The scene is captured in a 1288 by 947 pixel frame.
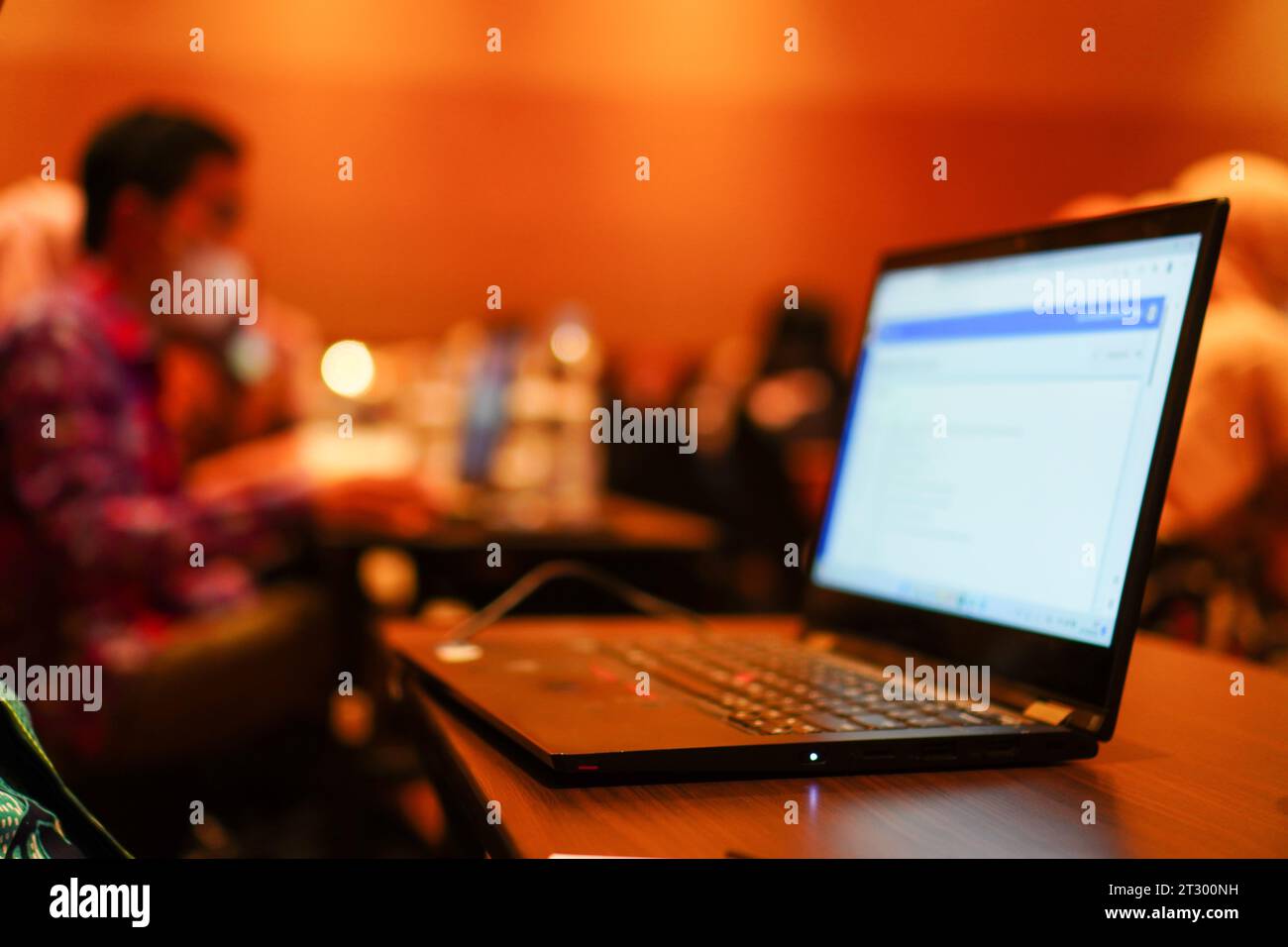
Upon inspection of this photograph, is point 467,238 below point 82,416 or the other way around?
the other way around

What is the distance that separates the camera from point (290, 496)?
6.72ft

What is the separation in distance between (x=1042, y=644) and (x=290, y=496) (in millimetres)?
1593

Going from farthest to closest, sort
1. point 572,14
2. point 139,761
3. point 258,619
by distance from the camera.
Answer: point 572,14
point 258,619
point 139,761

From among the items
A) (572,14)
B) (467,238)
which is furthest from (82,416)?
(467,238)

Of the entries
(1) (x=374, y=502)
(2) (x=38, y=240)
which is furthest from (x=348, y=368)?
(2) (x=38, y=240)

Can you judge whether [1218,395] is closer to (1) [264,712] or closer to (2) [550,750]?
(2) [550,750]

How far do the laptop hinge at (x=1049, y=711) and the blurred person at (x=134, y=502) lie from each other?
56.6 inches

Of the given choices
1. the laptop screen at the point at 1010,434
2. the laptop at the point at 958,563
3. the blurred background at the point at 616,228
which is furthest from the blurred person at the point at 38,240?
the laptop screen at the point at 1010,434

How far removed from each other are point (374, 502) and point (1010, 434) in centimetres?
151

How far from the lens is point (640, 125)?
462 centimetres

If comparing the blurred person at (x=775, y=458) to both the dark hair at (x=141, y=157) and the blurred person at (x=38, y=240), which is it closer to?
the dark hair at (x=141, y=157)

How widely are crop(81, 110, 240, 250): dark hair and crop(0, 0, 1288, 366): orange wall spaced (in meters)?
0.06

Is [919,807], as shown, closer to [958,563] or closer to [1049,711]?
[1049,711]

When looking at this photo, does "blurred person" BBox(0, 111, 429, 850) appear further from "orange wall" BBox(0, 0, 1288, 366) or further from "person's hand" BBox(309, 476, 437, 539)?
"orange wall" BBox(0, 0, 1288, 366)
